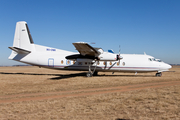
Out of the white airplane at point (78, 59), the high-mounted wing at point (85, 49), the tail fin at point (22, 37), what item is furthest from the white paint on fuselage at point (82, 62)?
the high-mounted wing at point (85, 49)

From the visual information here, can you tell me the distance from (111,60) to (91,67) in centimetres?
339

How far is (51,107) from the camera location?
7051 millimetres

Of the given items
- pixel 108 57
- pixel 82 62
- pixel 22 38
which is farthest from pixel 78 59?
pixel 22 38

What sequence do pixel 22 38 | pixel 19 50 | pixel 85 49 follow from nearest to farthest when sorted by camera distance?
pixel 85 49 → pixel 19 50 → pixel 22 38

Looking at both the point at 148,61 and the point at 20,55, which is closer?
the point at 148,61

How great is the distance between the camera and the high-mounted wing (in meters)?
17.9

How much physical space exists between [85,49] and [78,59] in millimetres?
2888

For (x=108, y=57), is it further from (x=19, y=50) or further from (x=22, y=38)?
(x=22, y=38)

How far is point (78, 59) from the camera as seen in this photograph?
856 inches

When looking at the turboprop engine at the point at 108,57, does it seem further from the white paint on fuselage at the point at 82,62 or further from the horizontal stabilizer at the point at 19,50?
the horizontal stabilizer at the point at 19,50

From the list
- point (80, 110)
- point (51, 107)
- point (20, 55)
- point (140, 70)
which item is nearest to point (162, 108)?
point (80, 110)

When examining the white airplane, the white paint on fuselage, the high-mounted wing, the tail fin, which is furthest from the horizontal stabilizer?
the high-mounted wing

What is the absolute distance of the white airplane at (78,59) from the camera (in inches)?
848

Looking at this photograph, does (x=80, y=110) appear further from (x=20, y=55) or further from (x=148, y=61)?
(x=20, y=55)
